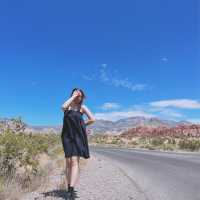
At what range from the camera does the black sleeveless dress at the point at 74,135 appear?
7.52m

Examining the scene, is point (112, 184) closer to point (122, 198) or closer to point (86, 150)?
point (122, 198)

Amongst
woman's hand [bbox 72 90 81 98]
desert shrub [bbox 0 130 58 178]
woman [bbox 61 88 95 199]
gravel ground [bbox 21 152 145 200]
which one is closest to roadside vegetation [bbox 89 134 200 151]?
gravel ground [bbox 21 152 145 200]

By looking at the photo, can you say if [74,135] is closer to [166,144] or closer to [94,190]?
[94,190]

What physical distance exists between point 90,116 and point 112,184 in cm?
262

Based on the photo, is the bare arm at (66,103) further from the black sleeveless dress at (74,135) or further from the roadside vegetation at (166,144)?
the roadside vegetation at (166,144)

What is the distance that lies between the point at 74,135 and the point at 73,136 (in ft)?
0.10

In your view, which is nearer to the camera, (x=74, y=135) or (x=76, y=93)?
(x=74, y=135)

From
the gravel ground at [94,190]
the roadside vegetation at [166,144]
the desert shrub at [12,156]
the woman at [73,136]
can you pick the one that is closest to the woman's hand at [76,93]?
the woman at [73,136]

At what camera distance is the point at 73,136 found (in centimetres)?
758

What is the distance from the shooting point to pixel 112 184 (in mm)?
9898

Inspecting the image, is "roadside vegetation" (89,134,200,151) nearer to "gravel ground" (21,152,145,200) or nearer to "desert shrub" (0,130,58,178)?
"gravel ground" (21,152,145,200)

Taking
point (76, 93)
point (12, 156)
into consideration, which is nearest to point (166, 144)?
point (12, 156)

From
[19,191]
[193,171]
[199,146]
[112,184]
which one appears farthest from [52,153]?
[199,146]

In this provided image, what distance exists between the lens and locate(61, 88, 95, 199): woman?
24.6 ft
